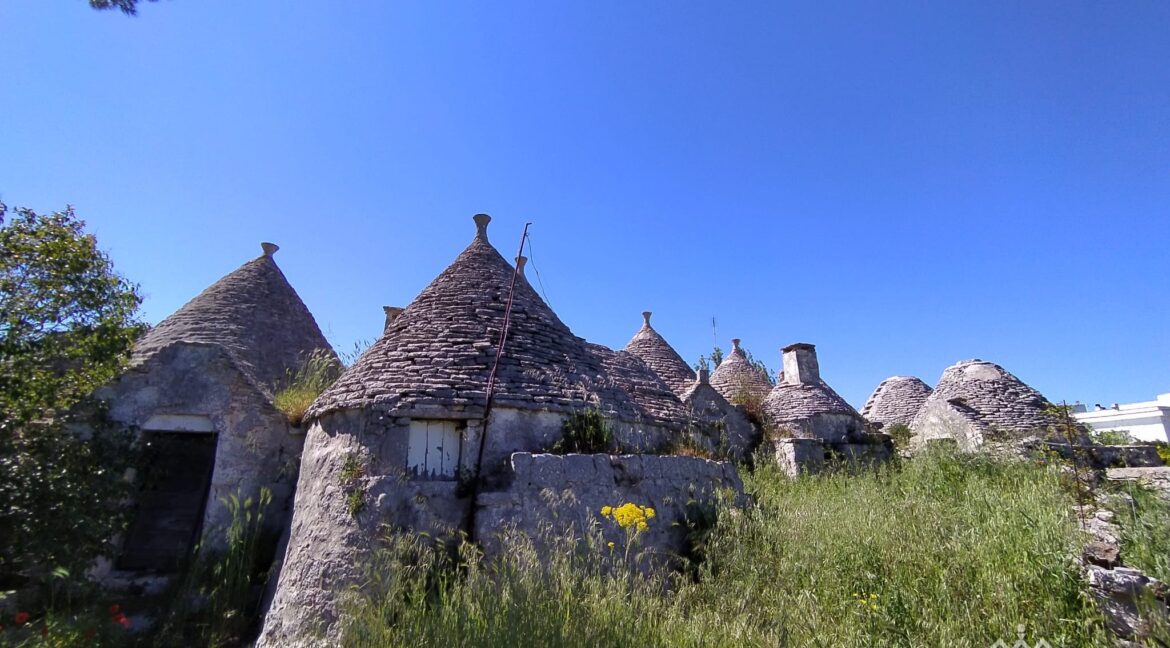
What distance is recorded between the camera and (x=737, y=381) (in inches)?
647

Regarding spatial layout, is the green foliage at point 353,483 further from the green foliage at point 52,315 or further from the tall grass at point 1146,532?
the tall grass at point 1146,532

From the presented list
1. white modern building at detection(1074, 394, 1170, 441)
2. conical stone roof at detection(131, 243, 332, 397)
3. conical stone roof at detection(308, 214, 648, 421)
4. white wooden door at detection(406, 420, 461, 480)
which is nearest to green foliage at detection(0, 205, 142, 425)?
conical stone roof at detection(131, 243, 332, 397)

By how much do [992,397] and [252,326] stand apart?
1792 cm

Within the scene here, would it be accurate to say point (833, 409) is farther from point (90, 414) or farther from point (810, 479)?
point (90, 414)

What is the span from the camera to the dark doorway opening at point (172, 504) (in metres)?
8.37

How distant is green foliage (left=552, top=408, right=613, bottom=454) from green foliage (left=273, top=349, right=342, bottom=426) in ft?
11.8

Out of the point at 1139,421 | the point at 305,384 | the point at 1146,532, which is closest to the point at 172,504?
the point at 305,384

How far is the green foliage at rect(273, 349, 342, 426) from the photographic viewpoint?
8.16 metres

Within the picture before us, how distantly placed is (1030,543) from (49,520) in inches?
382

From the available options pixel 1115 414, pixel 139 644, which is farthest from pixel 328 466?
pixel 1115 414

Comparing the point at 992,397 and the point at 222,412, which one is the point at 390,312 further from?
the point at 992,397

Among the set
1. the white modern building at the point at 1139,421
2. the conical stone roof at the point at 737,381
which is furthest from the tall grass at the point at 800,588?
the white modern building at the point at 1139,421

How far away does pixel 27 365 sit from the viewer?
6074 millimetres

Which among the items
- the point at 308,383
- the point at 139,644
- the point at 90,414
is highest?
the point at 308,383
